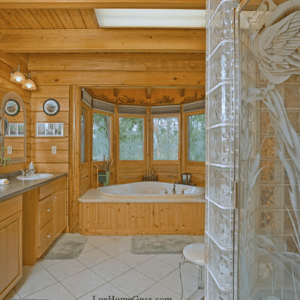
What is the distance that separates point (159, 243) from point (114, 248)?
1.94 feet

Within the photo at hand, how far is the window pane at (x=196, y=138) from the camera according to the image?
4.25 meters

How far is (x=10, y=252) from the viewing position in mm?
1707

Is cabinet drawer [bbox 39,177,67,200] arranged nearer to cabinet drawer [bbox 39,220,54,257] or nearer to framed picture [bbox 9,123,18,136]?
cabinet drawer [bbox 39,220,54,257]

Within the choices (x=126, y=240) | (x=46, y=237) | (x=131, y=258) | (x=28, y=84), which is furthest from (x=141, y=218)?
(x=28, y=84)

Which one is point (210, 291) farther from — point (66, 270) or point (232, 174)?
point (66, 270)

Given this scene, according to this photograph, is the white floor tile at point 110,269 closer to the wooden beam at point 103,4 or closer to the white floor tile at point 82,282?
the white floor tile at point 82,282

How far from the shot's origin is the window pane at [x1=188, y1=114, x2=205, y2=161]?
4.25 meters

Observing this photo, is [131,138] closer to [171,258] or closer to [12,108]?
[12,108]

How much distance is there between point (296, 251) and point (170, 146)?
406 cm

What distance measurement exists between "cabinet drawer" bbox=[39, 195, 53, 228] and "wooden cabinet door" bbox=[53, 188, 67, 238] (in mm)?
121

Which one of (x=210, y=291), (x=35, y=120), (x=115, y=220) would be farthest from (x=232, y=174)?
(x=35, y=120)

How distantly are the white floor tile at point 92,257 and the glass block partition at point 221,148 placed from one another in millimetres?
1636

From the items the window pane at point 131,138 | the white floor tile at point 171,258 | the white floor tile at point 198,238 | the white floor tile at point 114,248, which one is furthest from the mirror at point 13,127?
the white floor tile at point 198,238

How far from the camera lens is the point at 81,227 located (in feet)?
10.1
